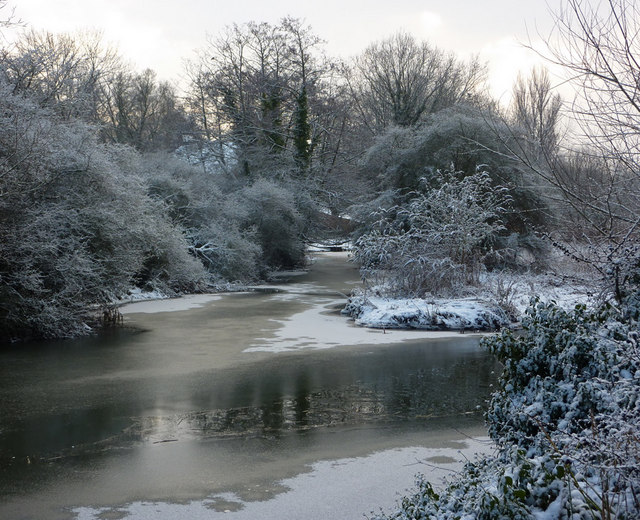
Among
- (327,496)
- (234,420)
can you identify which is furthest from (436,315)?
(327,496)

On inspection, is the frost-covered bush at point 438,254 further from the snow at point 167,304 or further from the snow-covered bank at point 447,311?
the snow at point 167,304

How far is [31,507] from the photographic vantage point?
16.5ft

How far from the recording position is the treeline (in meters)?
12.2

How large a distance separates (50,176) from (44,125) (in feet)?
3.42

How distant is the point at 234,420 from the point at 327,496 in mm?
2506

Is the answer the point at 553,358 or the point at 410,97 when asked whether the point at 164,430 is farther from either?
the point at 410,97

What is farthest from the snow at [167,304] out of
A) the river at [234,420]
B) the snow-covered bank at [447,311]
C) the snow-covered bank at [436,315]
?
the snow-covered bank at [436,315]

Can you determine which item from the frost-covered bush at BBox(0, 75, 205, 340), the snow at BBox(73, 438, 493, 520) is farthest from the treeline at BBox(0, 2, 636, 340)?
the snow at BBox(73, 438, 493, 520)

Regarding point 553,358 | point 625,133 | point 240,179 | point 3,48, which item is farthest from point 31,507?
point 240,179

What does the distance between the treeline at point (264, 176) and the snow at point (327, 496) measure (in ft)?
Result: 8.44

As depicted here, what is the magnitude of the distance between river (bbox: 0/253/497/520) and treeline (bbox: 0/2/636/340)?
82.4 inches

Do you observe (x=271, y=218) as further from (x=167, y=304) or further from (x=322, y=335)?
(x=322, y=335)

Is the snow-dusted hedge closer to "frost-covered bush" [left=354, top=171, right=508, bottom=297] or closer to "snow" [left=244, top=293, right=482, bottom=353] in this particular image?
"snow" [left=244, top=293, right=482, bottom=353]

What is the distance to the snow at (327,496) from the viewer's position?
4.84 metres
